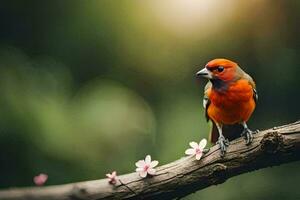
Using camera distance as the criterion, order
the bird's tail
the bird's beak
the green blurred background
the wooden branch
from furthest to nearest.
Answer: the green blurred background, the bird's tail, the bird's beak, the wooden branch

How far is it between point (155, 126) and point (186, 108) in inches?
4.7

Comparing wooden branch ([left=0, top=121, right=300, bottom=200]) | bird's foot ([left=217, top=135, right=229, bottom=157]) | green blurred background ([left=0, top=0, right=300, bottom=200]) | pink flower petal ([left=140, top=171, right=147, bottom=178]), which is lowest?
wooden branch ([left=0, top=121, right=300, bottom=200])

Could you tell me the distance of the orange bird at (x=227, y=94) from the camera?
1.41m

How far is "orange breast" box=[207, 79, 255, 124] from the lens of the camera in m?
1.43

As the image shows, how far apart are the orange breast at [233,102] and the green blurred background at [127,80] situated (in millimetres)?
533

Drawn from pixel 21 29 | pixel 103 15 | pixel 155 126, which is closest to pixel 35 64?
pixel 21 29

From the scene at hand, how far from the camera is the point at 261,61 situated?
214 cm

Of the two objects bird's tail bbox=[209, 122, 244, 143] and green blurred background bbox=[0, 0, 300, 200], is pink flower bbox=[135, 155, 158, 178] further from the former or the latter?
green blurred background bbox=[0, 0, 300, 200]

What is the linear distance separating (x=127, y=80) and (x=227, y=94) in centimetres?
86

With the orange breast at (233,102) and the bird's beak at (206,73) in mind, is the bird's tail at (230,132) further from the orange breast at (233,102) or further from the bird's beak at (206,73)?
the bird's beak at (206,73)

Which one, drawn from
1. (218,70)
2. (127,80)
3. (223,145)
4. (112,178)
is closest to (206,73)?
(218,70)

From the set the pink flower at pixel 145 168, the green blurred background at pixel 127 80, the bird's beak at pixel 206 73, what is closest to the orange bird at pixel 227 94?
the bird's beak at pixel 206 73

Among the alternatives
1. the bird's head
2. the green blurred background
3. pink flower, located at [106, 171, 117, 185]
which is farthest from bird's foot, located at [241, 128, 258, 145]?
the green blurred background

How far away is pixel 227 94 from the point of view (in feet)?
4.70
